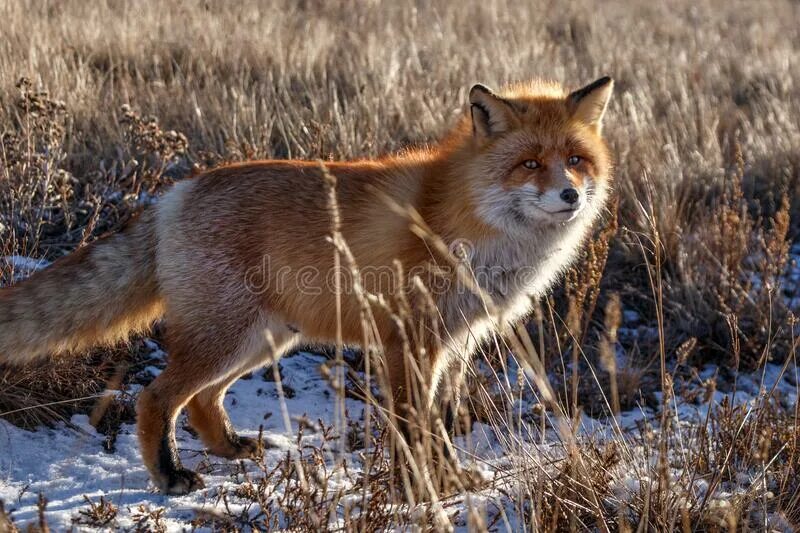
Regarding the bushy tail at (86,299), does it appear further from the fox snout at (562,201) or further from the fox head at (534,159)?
the fox snout at (562,201)

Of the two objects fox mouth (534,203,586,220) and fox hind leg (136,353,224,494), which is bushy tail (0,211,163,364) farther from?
fox mouth (534,203,586,220)

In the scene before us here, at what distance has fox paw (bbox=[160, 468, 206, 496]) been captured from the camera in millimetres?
2920

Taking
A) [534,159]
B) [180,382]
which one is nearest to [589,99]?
[534,159]

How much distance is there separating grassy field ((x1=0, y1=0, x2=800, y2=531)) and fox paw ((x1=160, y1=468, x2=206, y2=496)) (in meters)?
0.28

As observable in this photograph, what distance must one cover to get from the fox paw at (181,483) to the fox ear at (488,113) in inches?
69.0

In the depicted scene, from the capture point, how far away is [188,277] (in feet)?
9.86

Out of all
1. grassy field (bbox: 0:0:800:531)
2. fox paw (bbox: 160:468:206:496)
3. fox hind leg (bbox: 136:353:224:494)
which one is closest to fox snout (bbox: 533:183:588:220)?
grassy field (bbox: 0:0:800:531)

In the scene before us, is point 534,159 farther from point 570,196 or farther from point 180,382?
point 180,382

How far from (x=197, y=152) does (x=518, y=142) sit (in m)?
2.70

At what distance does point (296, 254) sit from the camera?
3.07 m

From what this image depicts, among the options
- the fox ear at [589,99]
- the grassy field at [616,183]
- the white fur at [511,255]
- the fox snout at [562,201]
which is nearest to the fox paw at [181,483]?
the grassy field at [616,183]

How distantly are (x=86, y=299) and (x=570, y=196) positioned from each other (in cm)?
188

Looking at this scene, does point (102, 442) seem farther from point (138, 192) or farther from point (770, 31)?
point (770, 31)

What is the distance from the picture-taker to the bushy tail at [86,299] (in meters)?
2.88
